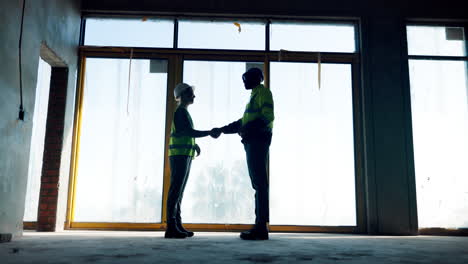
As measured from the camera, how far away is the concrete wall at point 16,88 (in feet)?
11.3

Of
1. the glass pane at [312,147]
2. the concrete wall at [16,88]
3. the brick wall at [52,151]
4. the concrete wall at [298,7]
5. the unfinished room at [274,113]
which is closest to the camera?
the concrete wall at [16,88]

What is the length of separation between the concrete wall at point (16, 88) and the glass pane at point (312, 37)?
281cm

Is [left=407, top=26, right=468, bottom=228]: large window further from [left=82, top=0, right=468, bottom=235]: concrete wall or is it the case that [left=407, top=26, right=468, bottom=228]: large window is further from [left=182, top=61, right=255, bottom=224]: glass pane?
[left=182, top=61, right=255, bottom=224]: glass pane

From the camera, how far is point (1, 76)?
3.41 meters

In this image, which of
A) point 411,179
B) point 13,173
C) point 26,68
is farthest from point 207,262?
point 411,179

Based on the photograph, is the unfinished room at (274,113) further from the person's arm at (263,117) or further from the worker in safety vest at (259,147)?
the person's arm at (263,117)

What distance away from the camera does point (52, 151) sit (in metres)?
4.91

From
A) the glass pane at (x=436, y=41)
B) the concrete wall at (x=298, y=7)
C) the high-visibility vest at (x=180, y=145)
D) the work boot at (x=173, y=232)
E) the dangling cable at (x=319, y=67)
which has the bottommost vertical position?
the work boot at (x=173, y=232)

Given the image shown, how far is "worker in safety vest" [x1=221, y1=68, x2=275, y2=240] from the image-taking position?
3537 mm

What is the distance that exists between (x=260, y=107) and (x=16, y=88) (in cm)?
227

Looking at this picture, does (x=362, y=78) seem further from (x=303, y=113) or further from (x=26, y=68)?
(x=26, y=68)

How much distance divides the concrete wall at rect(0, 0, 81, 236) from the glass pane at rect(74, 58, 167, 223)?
0.86 metres

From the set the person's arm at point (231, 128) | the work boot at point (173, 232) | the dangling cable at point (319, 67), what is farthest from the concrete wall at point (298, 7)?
the work boot at point (173, 232)

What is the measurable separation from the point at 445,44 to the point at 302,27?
78.5 inches
